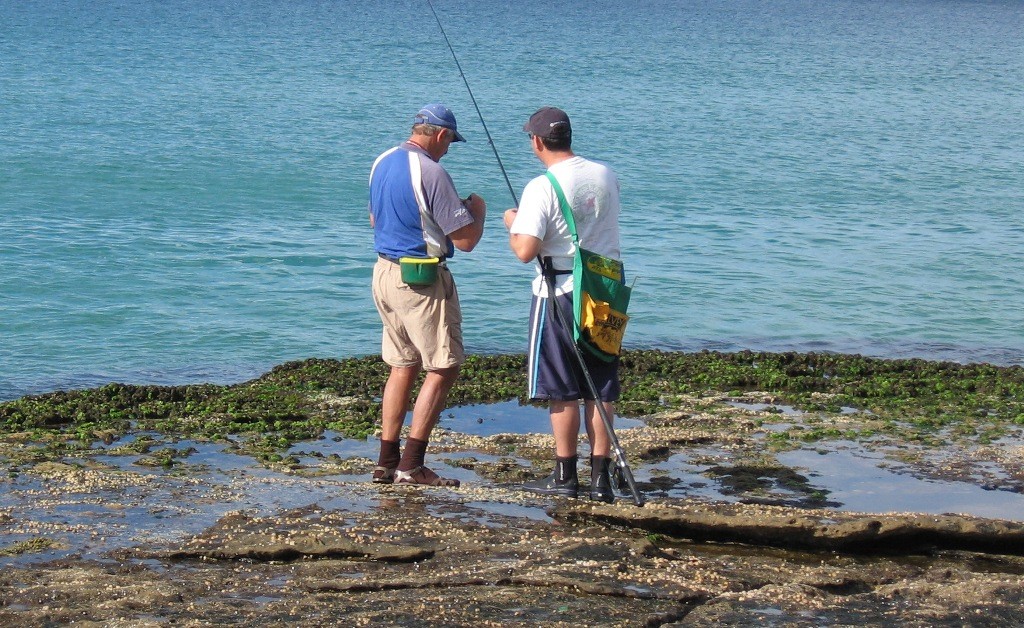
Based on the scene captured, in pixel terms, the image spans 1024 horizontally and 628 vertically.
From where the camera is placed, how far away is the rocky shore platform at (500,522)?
4.87 m

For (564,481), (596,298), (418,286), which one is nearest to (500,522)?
(564,481)

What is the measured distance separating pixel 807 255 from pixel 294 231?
303 inches

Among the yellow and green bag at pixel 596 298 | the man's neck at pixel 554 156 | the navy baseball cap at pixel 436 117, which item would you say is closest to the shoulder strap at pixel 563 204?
the yellow and green bag at pixel 596 298

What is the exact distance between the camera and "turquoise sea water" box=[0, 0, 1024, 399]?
597 inches

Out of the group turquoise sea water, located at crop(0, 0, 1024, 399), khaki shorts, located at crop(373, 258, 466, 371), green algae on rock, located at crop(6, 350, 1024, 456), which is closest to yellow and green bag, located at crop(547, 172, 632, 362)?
khaki shorts, located at crop(373, 258, 466, 371)

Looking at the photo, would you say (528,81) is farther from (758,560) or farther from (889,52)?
(758,560)

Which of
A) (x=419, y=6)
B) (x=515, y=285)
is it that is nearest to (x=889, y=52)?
(x=419, y=6)

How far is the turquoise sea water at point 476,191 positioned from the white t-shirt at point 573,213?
7.17 m

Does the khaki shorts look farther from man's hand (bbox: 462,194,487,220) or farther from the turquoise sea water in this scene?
the turquoise sea water

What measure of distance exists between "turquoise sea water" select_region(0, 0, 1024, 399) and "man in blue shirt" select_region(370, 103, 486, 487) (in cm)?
644

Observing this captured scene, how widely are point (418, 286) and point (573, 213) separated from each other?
0.86 meters

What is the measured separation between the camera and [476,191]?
24.3 meters

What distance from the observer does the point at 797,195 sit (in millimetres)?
25172

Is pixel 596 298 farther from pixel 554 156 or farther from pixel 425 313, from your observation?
pixel 425 313
